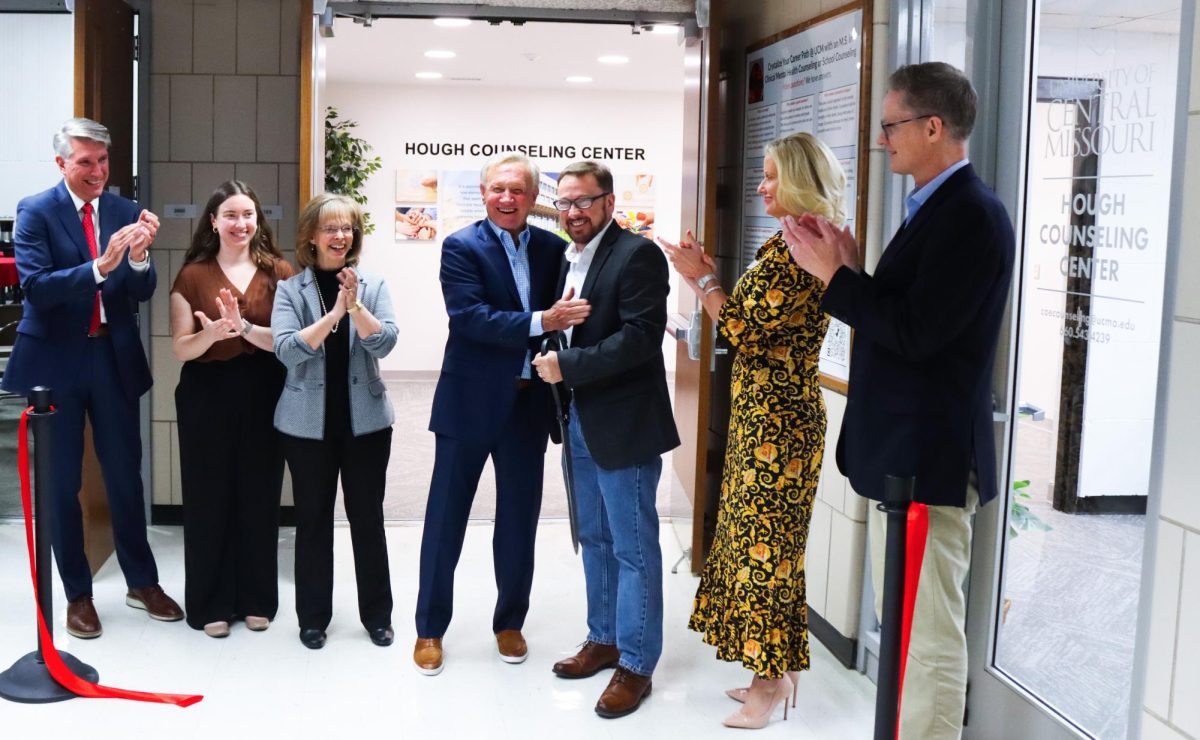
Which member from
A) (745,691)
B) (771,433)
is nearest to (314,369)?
(771,433)

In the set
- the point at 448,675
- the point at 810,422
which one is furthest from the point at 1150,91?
the point at 448,675

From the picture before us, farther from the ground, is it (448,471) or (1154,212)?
(1154,212)

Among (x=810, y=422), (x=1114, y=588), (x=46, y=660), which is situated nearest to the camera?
(x=1114, y=588)

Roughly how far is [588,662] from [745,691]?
0.52m

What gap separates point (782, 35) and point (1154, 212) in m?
2.14

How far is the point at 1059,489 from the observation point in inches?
114

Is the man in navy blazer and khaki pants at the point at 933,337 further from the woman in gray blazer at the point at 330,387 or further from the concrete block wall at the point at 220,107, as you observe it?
the concrete block wall at the point at 220,107

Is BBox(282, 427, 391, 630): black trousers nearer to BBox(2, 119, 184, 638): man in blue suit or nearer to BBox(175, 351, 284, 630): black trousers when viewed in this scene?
BBox(175, 351, 284, 630): black trousers

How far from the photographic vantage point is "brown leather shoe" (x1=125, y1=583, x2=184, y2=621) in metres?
4.26

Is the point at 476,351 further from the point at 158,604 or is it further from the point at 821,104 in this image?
the point at 158,604

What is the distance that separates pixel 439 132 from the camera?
35.5 ft

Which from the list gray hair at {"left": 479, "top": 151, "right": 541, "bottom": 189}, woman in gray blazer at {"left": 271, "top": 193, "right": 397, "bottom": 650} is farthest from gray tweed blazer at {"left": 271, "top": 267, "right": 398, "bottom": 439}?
gray hair at {"left": 479, "top": 151, "right": 541, "bottom": 189}

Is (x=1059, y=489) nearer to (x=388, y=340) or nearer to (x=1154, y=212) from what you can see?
(x=1154, y=212)

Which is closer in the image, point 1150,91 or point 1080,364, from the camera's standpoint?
point 1150,91
